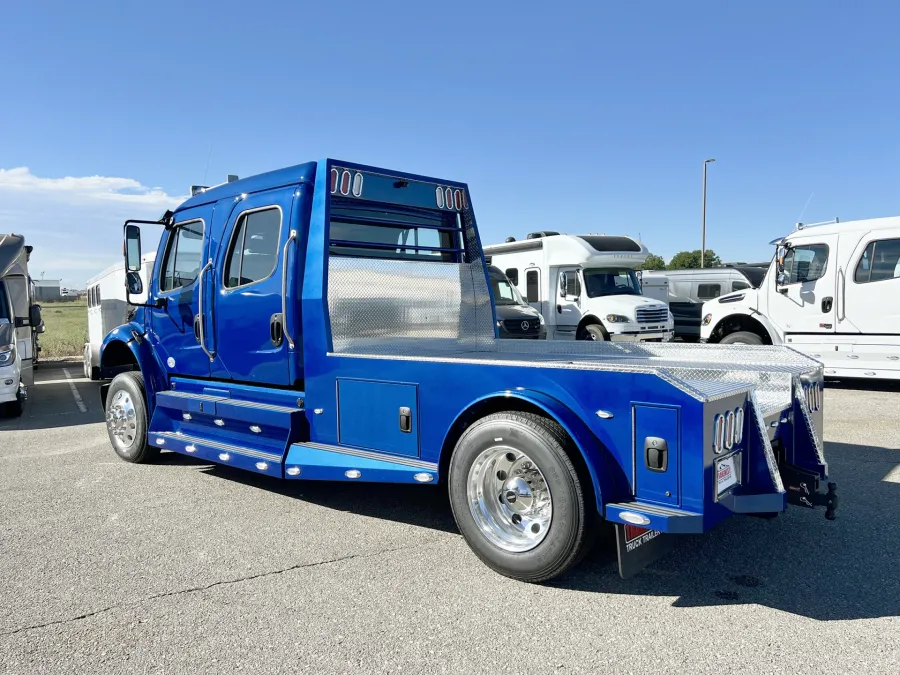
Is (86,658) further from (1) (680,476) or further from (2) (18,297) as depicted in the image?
(2) (18,297)

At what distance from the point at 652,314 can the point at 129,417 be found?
38.0ft

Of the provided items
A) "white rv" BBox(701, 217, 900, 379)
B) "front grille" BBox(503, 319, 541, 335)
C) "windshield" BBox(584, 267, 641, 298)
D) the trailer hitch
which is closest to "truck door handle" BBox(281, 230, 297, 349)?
the trailer hitch

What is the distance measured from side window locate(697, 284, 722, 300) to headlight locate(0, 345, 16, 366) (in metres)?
17.4

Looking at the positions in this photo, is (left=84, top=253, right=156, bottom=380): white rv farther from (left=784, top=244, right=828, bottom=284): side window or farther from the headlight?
(left=784, top=244, right=828, bottom=284): side window

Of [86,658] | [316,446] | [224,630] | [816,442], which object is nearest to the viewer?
[86,658]

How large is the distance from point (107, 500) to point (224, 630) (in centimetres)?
278

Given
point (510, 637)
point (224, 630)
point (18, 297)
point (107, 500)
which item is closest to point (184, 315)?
point (107, 500)

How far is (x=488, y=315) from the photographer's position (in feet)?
20.8

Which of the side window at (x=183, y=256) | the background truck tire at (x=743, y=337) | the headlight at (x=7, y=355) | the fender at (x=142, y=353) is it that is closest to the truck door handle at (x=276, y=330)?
the side window at (x=183, y=256)

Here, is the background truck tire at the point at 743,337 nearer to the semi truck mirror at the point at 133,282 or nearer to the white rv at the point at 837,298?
the white rv at the point at 837,298

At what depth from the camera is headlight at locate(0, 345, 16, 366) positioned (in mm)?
9586

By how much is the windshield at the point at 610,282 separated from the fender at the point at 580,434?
487 inches

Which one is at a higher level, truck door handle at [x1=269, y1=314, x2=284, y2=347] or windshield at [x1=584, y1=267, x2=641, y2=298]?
windshield at [x1=584, y1=267, x2=641, y2=298]

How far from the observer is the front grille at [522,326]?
43.8ft
